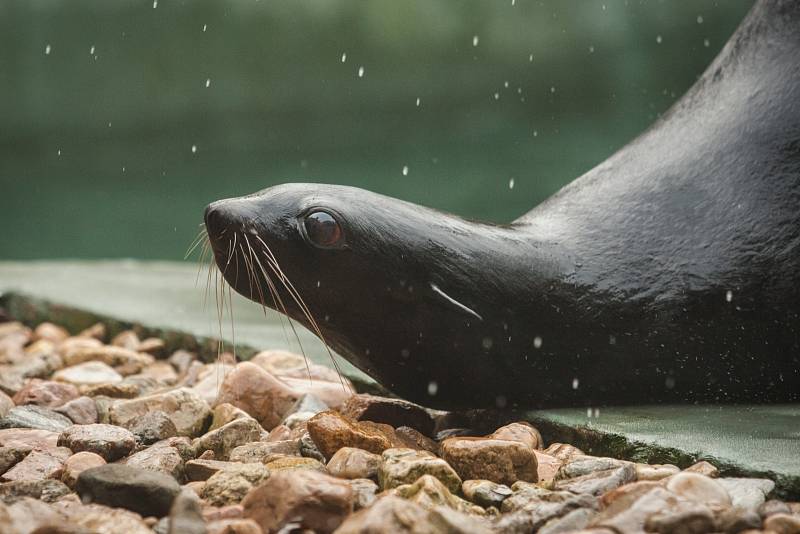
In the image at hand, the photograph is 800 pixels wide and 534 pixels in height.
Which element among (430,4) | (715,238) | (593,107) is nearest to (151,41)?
(430,4)

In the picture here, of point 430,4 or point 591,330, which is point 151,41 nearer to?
point 430,4

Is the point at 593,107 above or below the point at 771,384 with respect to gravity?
above

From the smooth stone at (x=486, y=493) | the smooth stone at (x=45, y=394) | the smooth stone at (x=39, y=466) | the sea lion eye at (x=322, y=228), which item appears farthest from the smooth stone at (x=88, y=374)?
the smooth stone at (x=486, y=493)

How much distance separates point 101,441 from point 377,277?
981 mm

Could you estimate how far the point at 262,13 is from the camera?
10.6m

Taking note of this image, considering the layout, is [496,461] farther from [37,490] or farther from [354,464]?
[37,490]

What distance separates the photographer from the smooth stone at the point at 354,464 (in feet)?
8.51

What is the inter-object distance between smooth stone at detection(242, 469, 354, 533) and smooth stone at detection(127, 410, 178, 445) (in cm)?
107

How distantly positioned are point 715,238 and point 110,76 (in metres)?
8.78

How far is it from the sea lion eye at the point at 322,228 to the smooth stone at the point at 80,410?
1198 mm

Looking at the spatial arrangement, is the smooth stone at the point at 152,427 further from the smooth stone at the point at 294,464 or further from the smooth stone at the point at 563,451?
the smooth stone at the point at 563,451

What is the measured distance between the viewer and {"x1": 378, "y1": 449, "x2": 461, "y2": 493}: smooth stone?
2486mm

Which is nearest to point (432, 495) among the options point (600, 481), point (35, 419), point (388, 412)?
point (600, 481)

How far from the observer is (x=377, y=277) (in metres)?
3.17
